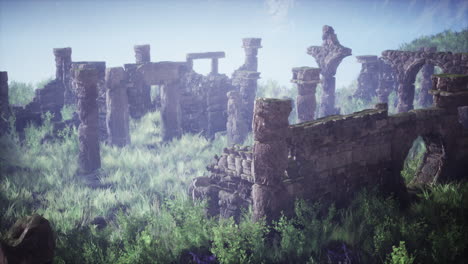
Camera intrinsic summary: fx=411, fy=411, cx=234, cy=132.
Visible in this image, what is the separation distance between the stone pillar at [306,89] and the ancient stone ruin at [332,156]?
239 inches

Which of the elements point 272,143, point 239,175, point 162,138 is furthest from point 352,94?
point 272,143

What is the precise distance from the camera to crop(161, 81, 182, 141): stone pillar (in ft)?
61.3

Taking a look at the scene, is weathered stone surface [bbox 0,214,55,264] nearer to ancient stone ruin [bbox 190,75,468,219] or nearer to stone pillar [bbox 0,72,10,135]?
ancient stone ruin [bbox 190,75,468,219]

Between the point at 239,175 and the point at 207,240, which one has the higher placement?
the point at 239,175

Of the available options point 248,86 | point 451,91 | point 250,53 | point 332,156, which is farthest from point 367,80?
point 332,156

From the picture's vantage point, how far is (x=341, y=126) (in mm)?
9328

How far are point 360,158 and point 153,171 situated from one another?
762cm

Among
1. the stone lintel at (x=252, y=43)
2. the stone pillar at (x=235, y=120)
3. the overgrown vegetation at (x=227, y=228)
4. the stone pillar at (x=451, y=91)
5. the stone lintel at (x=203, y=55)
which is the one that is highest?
the stone lintel at (x=252, y=43)

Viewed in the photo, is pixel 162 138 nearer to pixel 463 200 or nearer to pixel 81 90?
pixel 81 90

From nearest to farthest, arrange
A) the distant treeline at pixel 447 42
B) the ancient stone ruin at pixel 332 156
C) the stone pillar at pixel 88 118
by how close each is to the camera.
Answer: the ancient stone ruin at pixel 332 156, the stone pillar at pixel 88 118, the distant treeline at pixel 447 42

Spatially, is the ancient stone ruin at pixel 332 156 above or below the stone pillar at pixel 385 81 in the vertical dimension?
below

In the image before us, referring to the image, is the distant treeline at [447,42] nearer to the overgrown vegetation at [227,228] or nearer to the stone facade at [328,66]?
the stone facade at [328,66]

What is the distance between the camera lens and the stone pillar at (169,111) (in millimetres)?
18688

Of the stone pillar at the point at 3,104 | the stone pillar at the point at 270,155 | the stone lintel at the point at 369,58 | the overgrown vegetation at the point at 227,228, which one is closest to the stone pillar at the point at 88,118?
the overgrown vegetation at the point at 227,228
